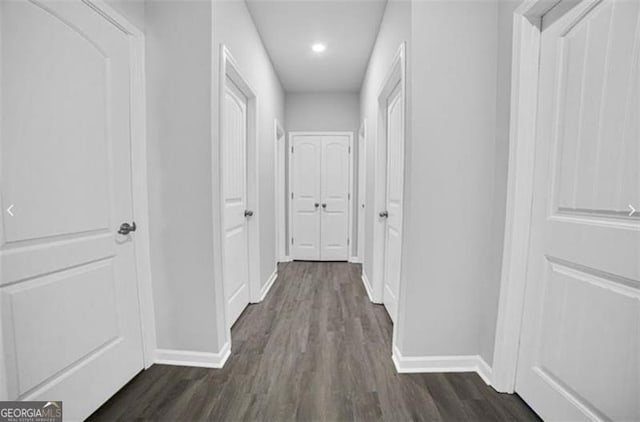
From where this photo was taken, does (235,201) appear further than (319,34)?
No

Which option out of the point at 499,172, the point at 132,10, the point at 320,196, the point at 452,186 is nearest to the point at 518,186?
the point at 499,172

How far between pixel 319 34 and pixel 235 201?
1.89m

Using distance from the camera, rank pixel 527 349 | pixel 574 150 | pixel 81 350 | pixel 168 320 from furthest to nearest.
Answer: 1. pixel 168 320
2. pixel 527 349
3. pixel 81 350
4. pixel 574 150

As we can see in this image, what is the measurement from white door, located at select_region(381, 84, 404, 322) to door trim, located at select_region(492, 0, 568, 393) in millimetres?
826

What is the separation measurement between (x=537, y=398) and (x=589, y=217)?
902 millimetres

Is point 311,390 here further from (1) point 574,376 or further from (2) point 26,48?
(2) point 26,48

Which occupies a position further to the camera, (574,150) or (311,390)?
(311,390)

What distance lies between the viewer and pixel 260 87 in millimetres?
2867

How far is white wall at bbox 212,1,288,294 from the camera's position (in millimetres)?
1770

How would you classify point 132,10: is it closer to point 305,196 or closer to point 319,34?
point 319,34

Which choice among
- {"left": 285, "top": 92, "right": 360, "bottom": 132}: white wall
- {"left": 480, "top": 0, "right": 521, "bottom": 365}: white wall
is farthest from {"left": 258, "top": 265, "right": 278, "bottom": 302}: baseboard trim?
{"left": 285, "top": 92, "right": 360, "bottom": 132}: white wall

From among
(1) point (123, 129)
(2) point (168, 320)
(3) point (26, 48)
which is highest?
(3) point (26, 48)

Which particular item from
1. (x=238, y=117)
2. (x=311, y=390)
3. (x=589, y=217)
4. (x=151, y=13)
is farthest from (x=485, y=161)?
(x=151, y=13)

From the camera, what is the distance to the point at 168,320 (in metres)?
1.75
